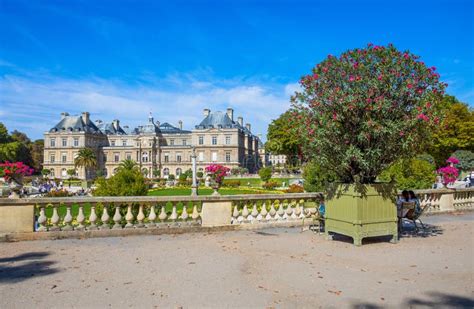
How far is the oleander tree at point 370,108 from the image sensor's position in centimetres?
614

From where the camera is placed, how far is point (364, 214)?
643 centimetres

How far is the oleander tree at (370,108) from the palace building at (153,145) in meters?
63.5

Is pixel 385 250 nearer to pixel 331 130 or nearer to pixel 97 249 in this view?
pixel 331 130

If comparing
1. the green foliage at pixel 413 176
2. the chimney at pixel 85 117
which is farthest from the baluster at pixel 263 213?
the chimney at pixel 85 117

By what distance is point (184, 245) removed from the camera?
6.43 meters

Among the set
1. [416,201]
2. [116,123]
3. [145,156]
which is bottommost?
[416,201]

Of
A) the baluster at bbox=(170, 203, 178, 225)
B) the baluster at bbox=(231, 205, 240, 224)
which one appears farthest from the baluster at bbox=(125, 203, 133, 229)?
the baluster at bbox=(231, 205, 240, 224)

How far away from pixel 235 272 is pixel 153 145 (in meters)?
70.8

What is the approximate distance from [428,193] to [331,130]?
575cm

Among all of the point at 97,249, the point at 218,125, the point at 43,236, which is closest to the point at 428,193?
the point at 97,249

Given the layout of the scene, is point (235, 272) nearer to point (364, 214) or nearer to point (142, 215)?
point (364, 214)

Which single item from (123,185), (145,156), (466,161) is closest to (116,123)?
(145,156)

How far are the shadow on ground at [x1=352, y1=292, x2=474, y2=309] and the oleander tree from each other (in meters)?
2.70

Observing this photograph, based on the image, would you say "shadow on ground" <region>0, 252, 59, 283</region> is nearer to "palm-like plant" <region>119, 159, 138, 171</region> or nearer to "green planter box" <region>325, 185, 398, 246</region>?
"palm-like plant" <region>119, 159, 138, 171</region>
